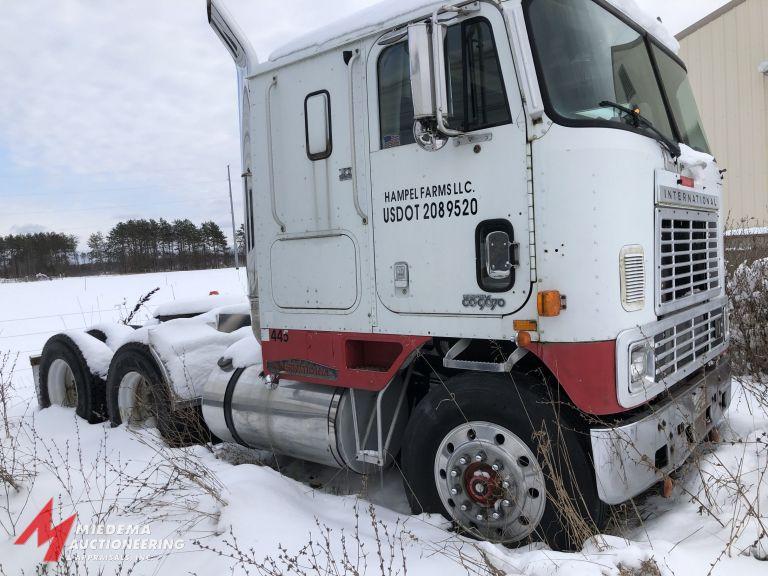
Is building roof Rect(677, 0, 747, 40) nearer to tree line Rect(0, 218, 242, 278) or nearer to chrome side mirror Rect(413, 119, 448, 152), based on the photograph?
chrome side mirror Rect(413, 119, 448, 152)

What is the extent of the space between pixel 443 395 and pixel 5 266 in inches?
2214

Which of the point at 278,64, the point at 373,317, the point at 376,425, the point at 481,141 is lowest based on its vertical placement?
the point at 376,425

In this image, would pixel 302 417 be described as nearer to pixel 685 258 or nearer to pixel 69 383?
pixel 685 258

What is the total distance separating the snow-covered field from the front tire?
143 mm

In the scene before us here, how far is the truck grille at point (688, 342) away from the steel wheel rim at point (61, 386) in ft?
20.4

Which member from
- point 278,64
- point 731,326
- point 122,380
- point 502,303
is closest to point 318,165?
point 278,64

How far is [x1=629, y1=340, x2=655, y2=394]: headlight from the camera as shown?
125 inches

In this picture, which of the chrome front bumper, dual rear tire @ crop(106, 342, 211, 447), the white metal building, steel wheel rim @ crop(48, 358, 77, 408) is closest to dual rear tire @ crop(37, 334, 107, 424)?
steel wheel rim @ crop(48, 358, 77, 408)

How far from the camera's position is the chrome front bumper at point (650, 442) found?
3.13 m

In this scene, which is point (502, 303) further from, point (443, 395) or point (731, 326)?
point (731, 326)

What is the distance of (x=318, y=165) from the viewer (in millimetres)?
4227
